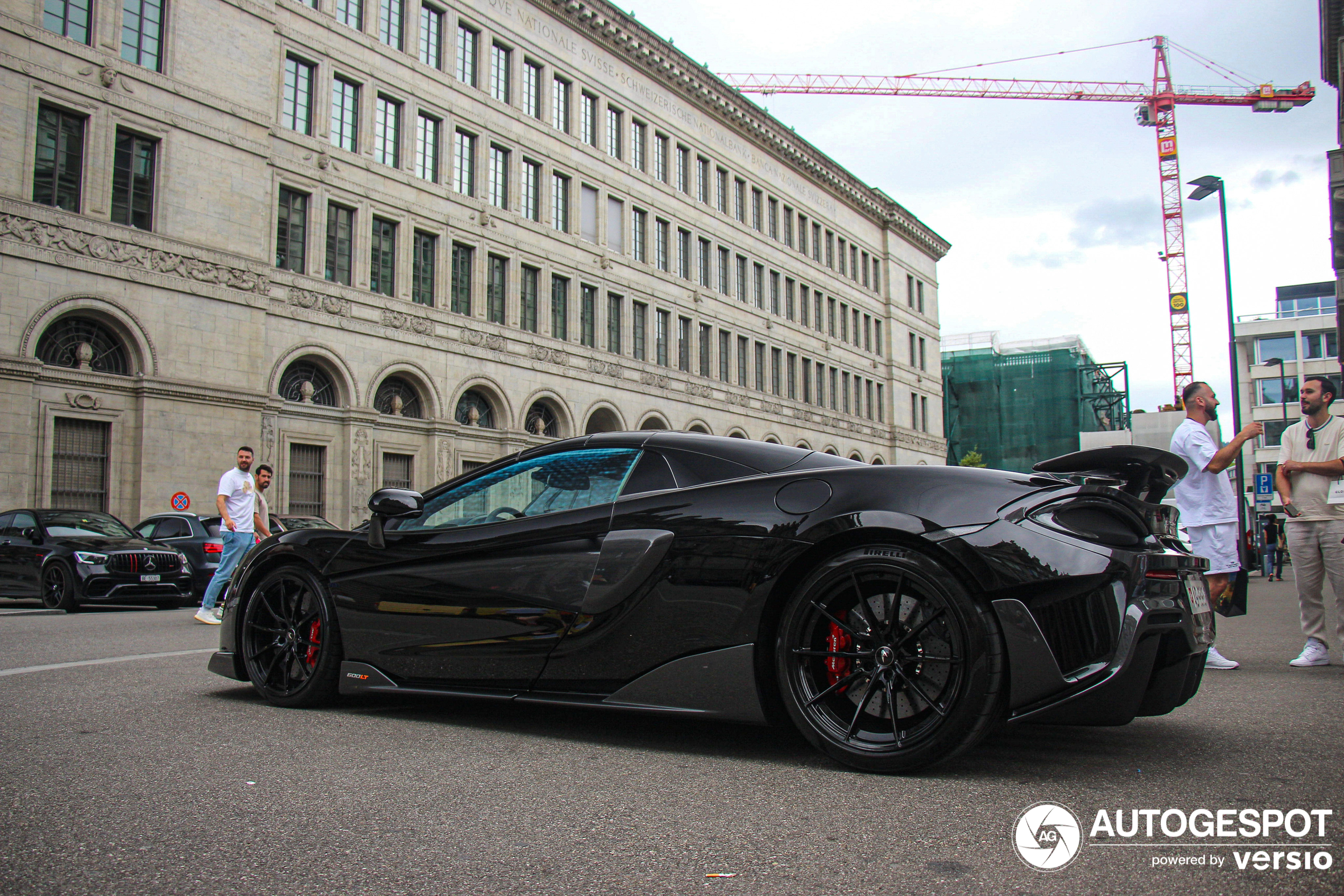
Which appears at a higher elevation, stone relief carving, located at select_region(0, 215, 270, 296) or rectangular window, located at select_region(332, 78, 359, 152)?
rectangular window, located at select_region(332, 78, 359, 152)

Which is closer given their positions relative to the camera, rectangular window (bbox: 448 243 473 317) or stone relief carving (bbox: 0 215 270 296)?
stone relief carving (bbox: 0 215 270 296)

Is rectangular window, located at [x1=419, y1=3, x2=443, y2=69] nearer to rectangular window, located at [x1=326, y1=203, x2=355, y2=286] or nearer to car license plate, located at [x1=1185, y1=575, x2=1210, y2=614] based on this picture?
rectangular window, located at [x1=326, y1=203, x2=355, y2=286]

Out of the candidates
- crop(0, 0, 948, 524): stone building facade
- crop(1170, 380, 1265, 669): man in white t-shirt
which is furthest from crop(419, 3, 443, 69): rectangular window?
crop(1170, 380, 1265, 669): man in white t-shirt

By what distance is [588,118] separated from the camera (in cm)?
3731

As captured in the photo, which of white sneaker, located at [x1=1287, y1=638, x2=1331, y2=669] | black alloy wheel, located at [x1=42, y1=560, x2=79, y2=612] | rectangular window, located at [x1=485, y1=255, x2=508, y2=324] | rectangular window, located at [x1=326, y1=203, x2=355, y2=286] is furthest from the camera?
rectangular window, located at [x1=485, y1=255, x2=508, y2=324]

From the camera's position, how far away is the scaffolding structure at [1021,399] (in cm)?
6994

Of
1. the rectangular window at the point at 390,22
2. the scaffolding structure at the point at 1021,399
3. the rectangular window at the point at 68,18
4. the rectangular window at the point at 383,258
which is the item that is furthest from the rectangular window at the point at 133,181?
the scaffolding structure at the point at 1021,399

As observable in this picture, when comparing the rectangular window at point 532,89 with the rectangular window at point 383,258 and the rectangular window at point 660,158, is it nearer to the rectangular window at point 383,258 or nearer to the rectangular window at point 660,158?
the rectangular window at point 660,158

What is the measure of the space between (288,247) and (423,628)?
80.5 feet

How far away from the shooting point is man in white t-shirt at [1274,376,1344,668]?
6.52 meters

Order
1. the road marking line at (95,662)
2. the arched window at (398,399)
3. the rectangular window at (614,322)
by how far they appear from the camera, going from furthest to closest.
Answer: the rectangular window at (614,322) → the arched window at (398,399) → the road marking line at (95,662)

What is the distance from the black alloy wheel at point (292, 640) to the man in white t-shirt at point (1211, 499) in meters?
5.28

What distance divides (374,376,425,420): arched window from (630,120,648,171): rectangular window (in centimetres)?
1441

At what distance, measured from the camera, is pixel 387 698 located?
17.0ft
